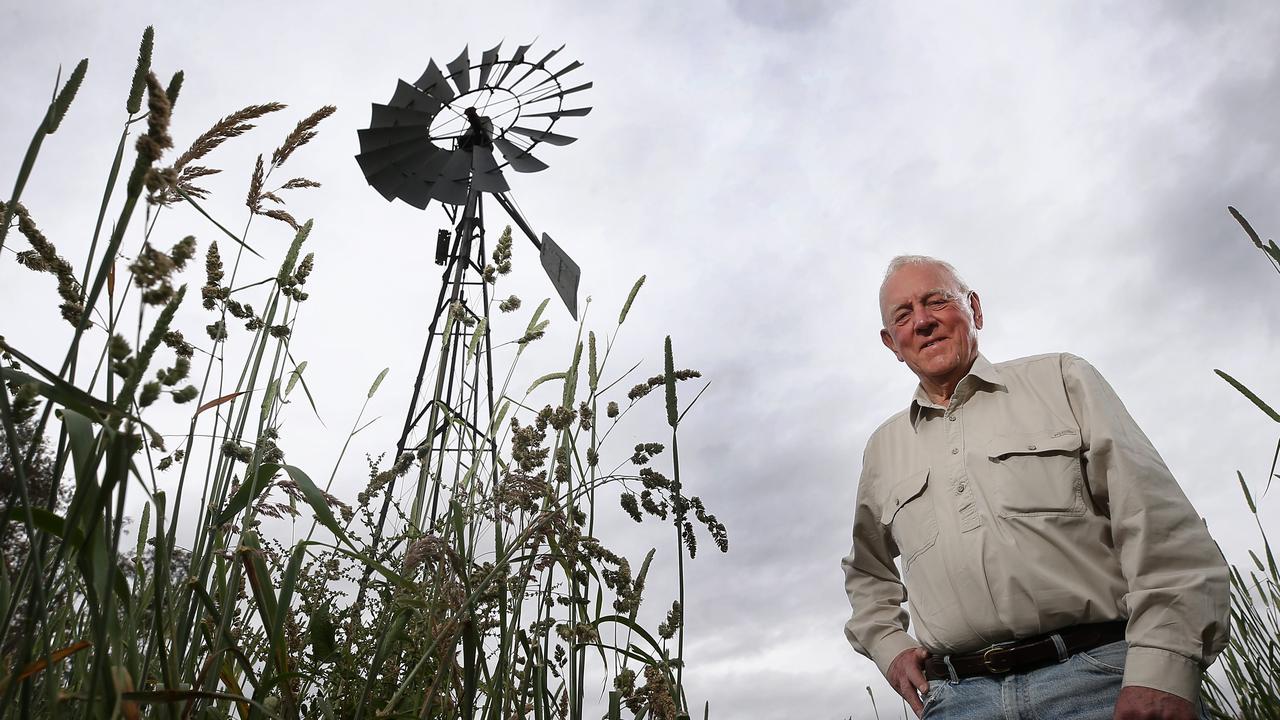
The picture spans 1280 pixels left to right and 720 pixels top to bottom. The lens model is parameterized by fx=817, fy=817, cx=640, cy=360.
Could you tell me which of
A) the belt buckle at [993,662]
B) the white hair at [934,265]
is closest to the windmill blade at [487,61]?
the white hair at [934,265]

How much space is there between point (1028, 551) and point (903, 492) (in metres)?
0.45

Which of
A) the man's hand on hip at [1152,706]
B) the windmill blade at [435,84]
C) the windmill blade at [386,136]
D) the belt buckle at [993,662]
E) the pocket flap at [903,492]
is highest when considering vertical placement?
the windmill blade at [435,84]

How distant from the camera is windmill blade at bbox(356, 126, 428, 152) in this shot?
208 inches

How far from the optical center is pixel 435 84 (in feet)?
18.1

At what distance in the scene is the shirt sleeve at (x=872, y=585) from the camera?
2.45m

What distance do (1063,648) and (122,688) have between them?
184cm

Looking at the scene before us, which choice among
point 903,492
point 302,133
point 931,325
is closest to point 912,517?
point 903,492

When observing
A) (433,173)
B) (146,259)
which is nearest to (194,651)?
(146,259)

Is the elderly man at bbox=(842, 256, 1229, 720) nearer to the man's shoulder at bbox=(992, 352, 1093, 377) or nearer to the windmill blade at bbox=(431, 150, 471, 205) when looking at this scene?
the man's shoulder at bbox=(992, 352, 1093, 377)

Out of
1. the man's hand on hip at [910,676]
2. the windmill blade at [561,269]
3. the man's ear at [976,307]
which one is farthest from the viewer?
the windmill blade at [561,269]

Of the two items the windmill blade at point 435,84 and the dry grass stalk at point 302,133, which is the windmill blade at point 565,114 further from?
the dry grass stalk at point 302,133

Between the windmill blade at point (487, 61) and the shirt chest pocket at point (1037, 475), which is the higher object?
the windmill blade at point (487, 61)

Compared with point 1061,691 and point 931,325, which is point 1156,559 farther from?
point 931,325

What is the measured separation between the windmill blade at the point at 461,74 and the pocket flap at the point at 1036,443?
4.49 m
